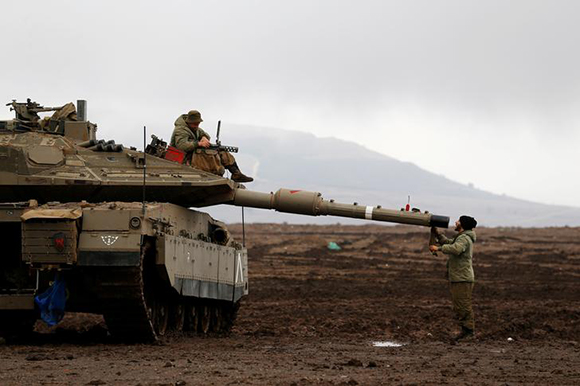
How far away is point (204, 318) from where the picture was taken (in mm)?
20594

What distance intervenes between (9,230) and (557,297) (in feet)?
52.7

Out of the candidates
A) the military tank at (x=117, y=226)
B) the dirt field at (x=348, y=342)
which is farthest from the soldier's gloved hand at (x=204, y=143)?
the dirt field at (x=348, y=342)

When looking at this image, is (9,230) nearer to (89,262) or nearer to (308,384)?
(89,262)

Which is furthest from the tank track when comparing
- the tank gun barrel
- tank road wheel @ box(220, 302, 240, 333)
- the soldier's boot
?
the soldier's boot

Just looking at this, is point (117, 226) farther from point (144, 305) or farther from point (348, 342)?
point (348, 342)

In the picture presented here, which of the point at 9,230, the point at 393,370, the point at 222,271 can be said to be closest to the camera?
the point at 393,370

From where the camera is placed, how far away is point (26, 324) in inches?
747

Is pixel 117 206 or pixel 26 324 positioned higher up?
pixel 117 206

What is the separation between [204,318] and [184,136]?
10.0 ft

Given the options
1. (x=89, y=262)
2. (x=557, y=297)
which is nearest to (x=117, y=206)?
(x=89, y=262)

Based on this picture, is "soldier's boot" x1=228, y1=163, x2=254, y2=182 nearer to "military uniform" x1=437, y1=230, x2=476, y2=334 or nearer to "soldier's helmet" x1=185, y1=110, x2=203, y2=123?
"soldier's helmet" x1=185, y1=110, x2=203, y2=123

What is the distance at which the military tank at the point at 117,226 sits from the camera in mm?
15750

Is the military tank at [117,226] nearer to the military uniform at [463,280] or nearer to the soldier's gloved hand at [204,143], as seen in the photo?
the soldier's gloved hand at [204,143]

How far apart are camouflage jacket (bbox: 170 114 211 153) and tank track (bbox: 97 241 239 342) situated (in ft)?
7.81
